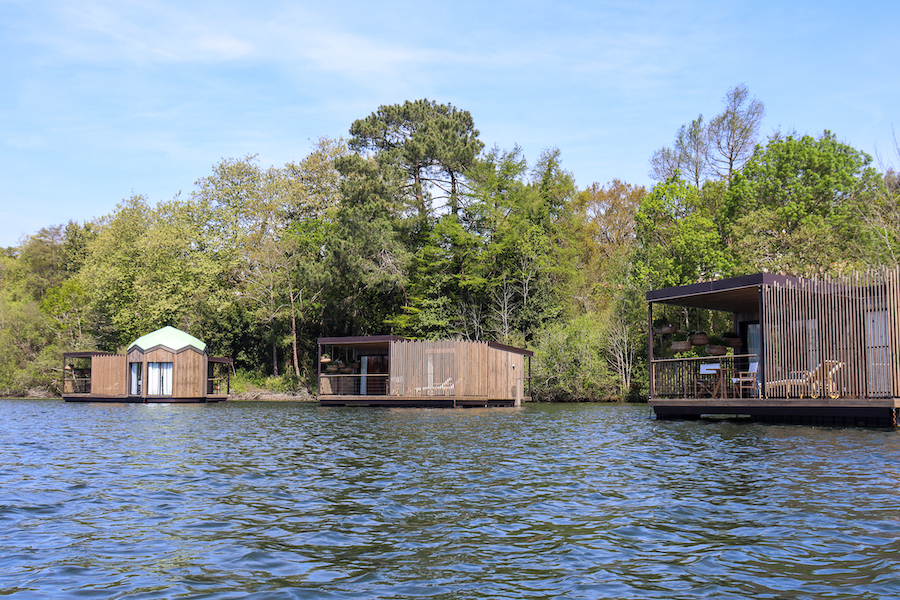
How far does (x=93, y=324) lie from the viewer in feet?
170

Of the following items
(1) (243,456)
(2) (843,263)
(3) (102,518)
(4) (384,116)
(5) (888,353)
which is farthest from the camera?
(4) (384,116)

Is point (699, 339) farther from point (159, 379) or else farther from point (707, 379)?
point (159, 379)

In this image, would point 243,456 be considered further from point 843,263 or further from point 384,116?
point 384,116

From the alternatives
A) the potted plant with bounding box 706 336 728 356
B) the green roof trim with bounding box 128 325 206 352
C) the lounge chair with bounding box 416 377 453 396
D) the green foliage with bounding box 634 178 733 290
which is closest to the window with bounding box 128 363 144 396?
the green roof trim with bounding box 128 325 206 352

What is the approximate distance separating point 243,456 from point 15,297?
2623 inches

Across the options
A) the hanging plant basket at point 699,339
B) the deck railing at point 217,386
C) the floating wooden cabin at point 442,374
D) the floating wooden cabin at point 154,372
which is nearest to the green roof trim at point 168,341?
the floating wooden cabin at point 154,372

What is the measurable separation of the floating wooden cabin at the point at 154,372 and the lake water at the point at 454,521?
2540 centimetres

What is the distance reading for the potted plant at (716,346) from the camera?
22906mm

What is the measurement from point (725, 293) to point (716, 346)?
2.30 meters

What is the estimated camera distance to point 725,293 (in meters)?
21.4

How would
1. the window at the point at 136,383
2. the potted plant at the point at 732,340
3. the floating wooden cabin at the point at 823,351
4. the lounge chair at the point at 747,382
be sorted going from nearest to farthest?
the floating wooden cabin at the point at 823,351 < the lounge chair at the point at 747,382 < the potted plant at the point at 732,340 < the window at the point at 136,383

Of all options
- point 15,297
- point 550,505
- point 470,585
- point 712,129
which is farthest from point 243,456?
point 15,297

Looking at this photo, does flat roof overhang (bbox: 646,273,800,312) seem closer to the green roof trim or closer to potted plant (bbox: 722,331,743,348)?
potted plant (bbox: 722,331,743,348)

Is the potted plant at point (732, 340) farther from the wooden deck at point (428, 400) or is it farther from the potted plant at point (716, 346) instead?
the wooden deck at point (428, 400)
